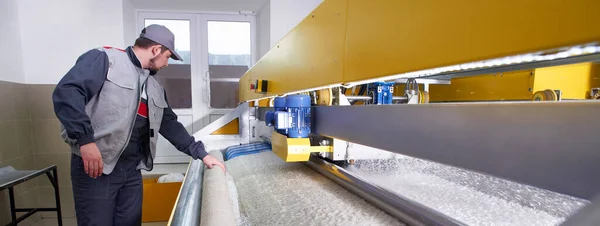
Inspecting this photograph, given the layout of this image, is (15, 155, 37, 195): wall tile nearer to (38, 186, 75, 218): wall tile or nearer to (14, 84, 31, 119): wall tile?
(38, 186, 75, 218): wall tile

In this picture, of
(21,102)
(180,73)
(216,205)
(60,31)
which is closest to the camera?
(216,205)

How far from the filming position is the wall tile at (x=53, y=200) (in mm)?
2713

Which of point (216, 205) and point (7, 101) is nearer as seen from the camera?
point (216, 205)

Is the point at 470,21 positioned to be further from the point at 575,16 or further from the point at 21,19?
the point at 21,19

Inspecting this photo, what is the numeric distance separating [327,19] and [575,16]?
0.50 m

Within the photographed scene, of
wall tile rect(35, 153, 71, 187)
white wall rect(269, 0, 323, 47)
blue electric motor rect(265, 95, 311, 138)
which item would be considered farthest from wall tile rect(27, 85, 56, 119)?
blue electric motor rect(265, 95, 311, 138)

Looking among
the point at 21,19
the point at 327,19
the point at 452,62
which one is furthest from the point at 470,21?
the point at 21,19

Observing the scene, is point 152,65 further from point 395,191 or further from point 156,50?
point 395,191

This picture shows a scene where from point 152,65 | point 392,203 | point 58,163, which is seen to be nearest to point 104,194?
point 152,65

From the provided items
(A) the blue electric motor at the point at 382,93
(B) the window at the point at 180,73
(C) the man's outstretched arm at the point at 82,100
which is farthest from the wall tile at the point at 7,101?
(A) the blue electric motor at the point at 382,93

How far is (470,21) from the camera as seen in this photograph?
34 centimetres

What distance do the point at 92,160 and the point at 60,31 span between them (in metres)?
2.36

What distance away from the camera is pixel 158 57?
53.7 inches

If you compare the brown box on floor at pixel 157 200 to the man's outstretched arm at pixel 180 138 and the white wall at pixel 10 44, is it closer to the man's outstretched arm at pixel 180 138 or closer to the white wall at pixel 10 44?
the man's outstretched arm at pixel 180 138
